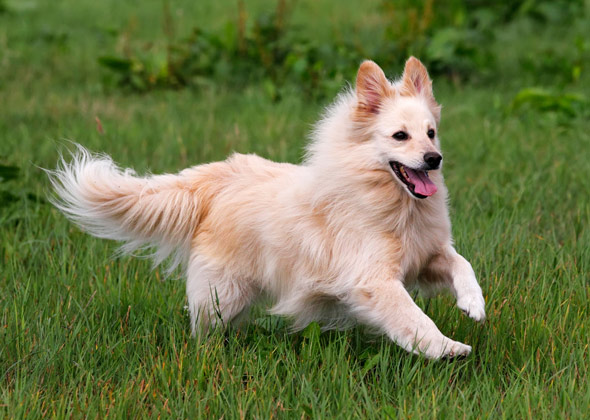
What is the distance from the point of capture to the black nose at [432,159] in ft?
11.0

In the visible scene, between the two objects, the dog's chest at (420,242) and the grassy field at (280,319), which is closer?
the grassy field at (280,319)

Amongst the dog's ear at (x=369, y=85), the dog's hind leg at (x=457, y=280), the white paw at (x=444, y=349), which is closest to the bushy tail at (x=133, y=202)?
the dog's ear at (x=369, y=85)

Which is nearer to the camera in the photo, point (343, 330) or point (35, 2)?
point (343, 330)

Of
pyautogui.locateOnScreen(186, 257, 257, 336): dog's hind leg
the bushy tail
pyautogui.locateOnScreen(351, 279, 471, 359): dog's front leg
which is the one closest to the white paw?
pyautogui.locateOnScreen(351, 279, 471, 359): dog's front leg

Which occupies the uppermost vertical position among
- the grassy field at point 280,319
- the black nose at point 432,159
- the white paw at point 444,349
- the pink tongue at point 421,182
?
the black nose at point 432,159

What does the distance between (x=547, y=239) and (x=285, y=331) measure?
6.21ft

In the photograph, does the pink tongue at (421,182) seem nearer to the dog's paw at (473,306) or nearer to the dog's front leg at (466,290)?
the dog's front leg at (466,290)

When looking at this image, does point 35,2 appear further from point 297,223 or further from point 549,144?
point 297,223

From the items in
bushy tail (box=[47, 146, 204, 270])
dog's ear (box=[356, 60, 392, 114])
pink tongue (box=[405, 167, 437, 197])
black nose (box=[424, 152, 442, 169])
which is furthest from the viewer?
bushy tail (box=[47, 146, 204, 270])

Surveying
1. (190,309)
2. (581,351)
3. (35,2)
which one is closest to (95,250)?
(190,309)

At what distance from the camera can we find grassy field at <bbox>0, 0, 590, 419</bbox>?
3.09 m

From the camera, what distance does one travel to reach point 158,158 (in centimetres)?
659

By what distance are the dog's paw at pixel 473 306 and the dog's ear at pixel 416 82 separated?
0.95 meters

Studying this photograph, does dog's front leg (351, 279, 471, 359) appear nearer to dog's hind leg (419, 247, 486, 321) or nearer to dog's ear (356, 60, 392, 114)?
dog's hind leg (419, 247, 486, 321)
